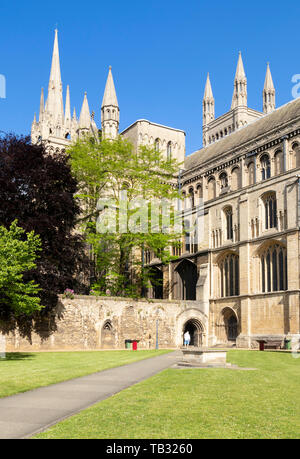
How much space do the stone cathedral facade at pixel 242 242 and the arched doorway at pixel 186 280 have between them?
10cm

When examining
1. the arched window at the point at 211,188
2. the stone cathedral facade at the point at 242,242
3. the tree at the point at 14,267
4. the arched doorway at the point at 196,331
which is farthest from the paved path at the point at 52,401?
the arched window at the point at 211,188

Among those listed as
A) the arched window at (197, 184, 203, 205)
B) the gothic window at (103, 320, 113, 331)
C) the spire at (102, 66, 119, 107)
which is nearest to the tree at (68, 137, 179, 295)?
the gothic window at (103, 320, 113, 331)

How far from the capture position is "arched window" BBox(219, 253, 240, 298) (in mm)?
42000

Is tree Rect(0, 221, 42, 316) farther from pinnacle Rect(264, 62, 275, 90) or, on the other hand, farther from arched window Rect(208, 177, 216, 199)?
pinnacle Rect(264, 62, 275, 90)

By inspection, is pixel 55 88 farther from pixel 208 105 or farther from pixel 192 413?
pixel 192 413

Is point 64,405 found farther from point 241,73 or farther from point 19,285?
point 241,73

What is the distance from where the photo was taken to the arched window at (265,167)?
146 feet

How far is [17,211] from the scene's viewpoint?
89.0ft

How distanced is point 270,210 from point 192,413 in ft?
108

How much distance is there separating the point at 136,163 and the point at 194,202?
1492cm

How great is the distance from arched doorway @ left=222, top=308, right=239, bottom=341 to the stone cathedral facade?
84 millimetres

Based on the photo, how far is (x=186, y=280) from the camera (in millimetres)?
48000

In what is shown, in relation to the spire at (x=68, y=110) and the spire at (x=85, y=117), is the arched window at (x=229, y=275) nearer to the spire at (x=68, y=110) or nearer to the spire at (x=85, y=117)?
the spire at (x=85, y=117)
